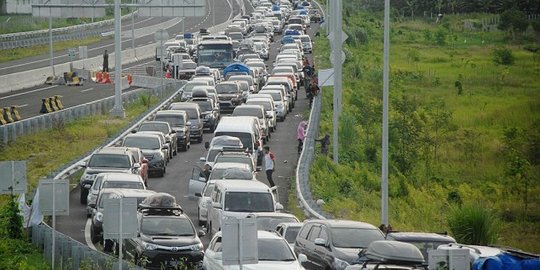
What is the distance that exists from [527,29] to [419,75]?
27.5 m

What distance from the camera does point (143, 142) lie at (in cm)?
4406

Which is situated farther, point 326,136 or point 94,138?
point 94,138

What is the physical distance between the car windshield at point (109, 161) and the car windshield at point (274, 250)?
1523 cm

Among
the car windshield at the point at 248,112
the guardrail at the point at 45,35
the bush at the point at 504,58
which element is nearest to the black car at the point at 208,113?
the car windshield at the point at 248,112

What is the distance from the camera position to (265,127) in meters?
→ 53.0

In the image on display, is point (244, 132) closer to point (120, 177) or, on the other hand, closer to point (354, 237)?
point (120, 177)

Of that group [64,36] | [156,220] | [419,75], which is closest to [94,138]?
[156,220]

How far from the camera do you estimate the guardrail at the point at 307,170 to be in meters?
33.9

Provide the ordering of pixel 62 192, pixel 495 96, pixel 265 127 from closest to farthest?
pixel 62 192, pixel 265 127, pixel 495 96

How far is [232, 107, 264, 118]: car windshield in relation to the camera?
→ 2058 inches

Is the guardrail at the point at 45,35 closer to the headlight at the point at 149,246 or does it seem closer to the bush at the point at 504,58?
the bush at the point at 504,58

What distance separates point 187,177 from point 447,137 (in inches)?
940

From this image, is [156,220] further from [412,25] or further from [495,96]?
[412,25]

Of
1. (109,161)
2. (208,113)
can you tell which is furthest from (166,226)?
(208,113)
